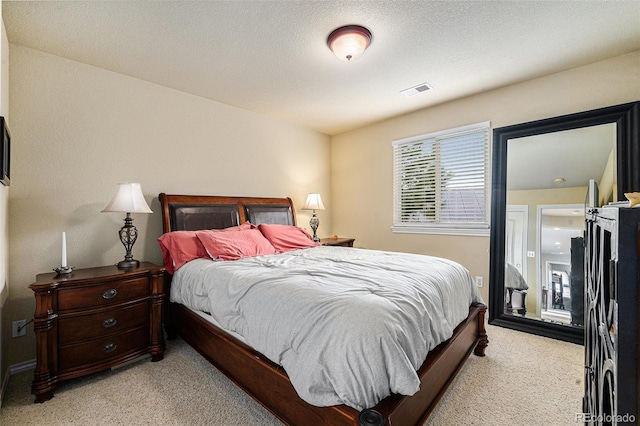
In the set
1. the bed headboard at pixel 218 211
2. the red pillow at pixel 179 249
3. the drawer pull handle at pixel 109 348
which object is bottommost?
the drawer pull handle at pixel 109 348

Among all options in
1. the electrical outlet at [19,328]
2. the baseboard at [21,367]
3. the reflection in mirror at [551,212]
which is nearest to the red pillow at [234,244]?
the electrical outlet at [19,328]

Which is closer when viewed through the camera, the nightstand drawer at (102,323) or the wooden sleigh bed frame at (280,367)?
the wooden sleigh bed frame at (280,367)

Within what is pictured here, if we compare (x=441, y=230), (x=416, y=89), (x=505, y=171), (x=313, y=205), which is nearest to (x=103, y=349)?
(x=313, y=205)

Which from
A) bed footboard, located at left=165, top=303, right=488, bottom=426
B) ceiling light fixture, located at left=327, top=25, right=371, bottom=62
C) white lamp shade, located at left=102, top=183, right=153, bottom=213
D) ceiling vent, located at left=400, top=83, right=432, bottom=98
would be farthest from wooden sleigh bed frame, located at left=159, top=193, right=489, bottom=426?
ceiling vent, located at left=400, top=83, right=432, bottom=98

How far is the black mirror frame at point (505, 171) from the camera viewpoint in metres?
2.36

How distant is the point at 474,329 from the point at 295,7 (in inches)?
108

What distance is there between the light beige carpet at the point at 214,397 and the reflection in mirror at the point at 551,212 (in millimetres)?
593

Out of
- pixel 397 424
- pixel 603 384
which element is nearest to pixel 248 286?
pixel 397 424

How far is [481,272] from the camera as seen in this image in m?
3.24

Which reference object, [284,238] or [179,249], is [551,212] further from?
[179,249]

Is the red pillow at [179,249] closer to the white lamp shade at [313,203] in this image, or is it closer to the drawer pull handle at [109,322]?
the drawer pull handle at [109,322]

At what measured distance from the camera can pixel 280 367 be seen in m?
1.48

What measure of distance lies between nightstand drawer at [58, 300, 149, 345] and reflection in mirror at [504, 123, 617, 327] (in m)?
3.59

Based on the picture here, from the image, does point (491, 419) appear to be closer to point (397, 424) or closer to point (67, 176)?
point (397, 424)
